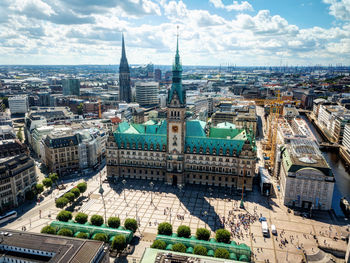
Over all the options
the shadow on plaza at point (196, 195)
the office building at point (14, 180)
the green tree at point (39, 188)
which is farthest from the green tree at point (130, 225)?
the office building at point (14, 180)

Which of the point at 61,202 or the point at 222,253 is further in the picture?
the point at 61,202

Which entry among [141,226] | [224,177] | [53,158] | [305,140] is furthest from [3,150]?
[305,140]

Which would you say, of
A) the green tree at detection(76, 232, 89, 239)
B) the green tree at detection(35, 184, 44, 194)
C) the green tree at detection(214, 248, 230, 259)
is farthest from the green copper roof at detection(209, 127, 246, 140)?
the green tree at detection(35, 184, 44, 194)

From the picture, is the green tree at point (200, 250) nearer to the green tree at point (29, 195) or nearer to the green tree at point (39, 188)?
the green tree at point (29, 195)

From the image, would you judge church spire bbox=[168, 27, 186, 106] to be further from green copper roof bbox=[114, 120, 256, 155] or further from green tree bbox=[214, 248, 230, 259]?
green tree bbox=[214, 248, 230, 259]

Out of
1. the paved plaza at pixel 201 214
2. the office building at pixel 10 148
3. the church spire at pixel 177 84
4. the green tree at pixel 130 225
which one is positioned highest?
the church spire at pixel 177 84

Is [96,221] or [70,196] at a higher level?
[70,196]

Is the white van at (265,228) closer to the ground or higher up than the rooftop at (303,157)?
closer to the ground

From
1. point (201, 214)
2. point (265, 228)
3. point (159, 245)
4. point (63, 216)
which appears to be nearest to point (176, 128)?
point (201, 214)

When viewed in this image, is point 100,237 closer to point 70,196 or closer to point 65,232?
point 65,232
